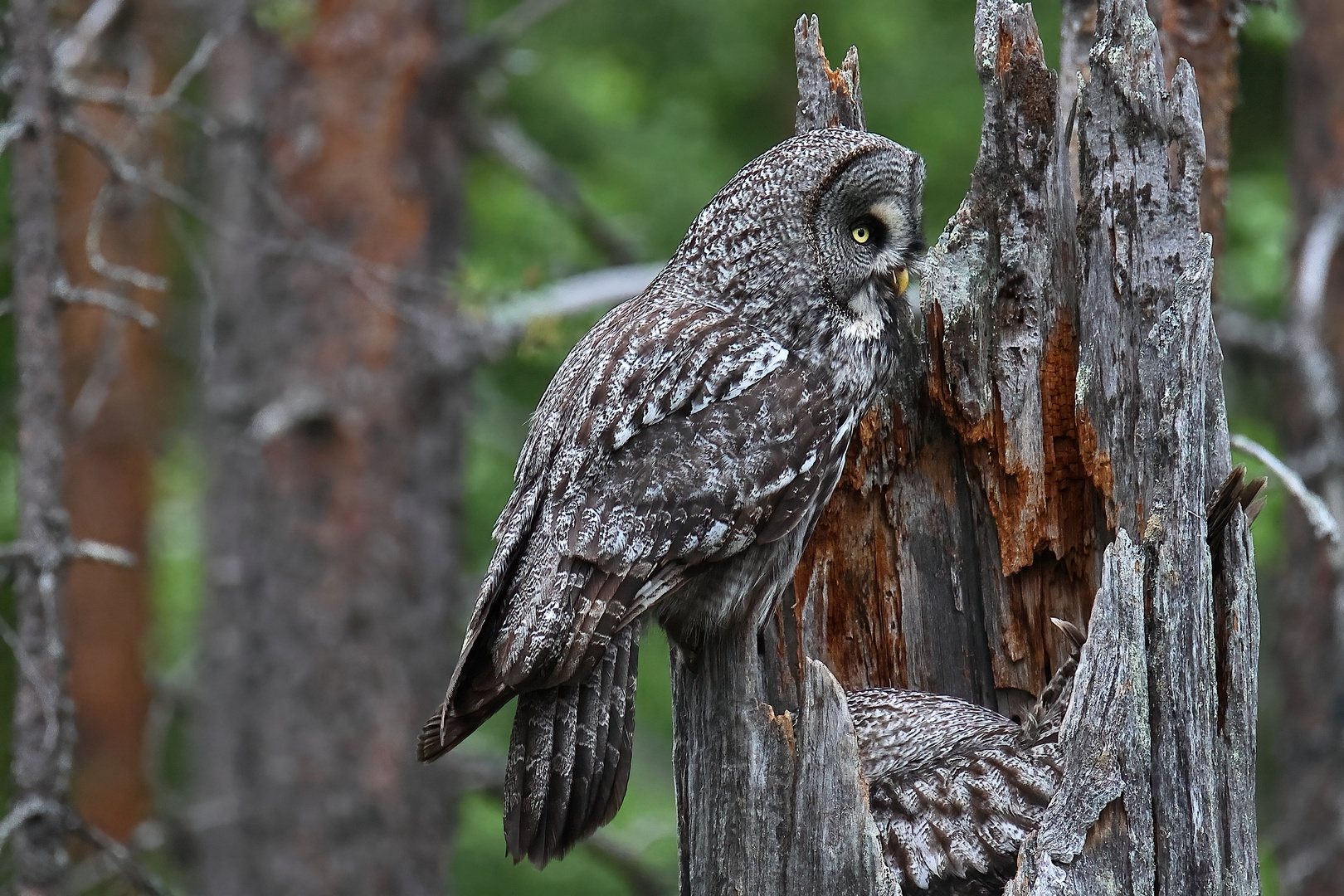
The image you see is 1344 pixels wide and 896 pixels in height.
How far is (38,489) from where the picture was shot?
4.84 metres

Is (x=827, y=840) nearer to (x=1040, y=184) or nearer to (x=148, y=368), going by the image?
(x=1040, y=184)

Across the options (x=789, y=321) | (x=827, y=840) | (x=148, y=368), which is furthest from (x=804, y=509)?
(x=148, y=368)

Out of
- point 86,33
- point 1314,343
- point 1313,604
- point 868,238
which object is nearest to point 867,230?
point 868,238

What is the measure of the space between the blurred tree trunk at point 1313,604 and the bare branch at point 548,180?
4268 millimetres

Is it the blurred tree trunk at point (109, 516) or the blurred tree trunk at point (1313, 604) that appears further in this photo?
the blurred tree trunk at point (109, 516)

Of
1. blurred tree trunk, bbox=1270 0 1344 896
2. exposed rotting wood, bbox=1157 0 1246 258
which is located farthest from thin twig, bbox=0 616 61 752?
blurred tree trunk, bbox=1270 0 1344 896

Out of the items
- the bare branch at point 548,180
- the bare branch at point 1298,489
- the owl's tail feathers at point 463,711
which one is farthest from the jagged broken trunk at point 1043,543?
the bare branch at point 548,180

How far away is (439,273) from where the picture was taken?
821cm

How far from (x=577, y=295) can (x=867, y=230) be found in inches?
123

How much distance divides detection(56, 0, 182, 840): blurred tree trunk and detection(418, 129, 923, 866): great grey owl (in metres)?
8.77

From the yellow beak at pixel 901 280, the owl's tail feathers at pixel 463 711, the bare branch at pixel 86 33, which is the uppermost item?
the bare branch at pixel 86 33

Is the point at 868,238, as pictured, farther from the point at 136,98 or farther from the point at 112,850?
the point at 112,850

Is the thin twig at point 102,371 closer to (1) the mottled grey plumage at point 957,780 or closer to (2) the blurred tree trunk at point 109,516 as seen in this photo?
(1) the mottled grey plumage at point 957,780

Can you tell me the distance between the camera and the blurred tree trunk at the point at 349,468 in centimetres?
820
